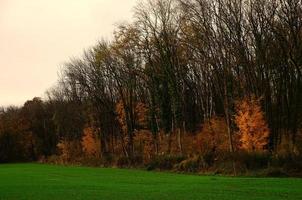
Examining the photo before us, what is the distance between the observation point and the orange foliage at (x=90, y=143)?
88.8 metres

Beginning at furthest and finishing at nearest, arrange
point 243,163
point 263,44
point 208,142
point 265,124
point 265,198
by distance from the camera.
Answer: point 208,142
point 263,44
point 265,124
point 243,163
point 265,198

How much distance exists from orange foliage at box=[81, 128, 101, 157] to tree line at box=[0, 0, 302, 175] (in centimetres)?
28

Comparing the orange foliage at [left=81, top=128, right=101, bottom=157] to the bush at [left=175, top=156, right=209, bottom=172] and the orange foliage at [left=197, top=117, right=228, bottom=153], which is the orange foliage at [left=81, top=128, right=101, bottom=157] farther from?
the bush at [left=175, top=156, right=209, bottom=172]

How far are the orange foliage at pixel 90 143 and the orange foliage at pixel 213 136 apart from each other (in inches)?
1295

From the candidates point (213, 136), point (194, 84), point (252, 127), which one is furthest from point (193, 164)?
point (194, 84)

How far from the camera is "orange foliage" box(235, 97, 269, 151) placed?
46.1 m

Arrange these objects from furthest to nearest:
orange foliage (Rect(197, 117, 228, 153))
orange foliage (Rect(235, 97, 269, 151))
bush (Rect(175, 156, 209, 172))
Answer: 1. orange foliage (Rect(197, 117, 228, 153))
2. bush (Rect(175, 156, 209, 172))
3. orange foliage (Rect(235, 97, 269, 151))

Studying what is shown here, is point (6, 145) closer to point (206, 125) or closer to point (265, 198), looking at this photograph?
point (206, 125)

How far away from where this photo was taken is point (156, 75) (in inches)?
2736

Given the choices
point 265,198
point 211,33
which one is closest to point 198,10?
point 211,33

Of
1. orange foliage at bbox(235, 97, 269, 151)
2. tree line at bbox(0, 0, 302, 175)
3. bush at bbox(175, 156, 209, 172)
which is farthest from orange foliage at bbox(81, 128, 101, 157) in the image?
orange foliage at bbox(235, 97, 269, 151)

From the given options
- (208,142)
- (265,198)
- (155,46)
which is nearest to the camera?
(265,198)

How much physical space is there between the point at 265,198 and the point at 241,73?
36076 millimetres

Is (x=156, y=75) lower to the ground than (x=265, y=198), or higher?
higher
